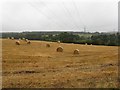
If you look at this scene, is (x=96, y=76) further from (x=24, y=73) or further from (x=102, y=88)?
(x=24, y=73)

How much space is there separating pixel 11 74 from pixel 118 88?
5889 mm

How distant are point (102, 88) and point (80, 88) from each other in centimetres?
82

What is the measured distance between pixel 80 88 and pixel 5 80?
3597mm

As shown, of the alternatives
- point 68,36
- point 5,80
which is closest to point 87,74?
point 5,80

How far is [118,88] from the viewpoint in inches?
429

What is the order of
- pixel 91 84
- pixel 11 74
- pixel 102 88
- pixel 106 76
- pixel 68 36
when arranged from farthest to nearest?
1. pixel 68 36
2. pixel 11 74
3. pixel 106 76
4. pixel 91 84
5. pixel 102 88

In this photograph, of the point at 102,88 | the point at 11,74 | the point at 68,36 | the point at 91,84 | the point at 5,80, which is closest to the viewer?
the point at 102,88

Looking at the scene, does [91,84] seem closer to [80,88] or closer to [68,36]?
[80,88]

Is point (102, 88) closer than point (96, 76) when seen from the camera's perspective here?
Yes

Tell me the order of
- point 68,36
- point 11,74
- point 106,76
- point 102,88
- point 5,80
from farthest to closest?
1. point 68,36
2. point 11,74
3. point 106,76
4. point 5,80
5. point 102,88

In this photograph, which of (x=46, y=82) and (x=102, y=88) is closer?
(x=102, y=88)

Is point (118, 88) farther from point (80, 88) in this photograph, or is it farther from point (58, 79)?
point (58, 79)

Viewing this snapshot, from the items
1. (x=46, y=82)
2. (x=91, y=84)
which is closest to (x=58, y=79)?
(x=46, y=82)

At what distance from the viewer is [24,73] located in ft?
48.9
